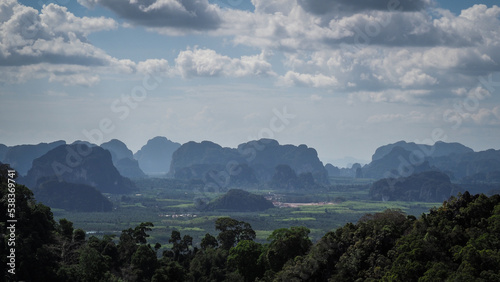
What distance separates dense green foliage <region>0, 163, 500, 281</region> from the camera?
3359 centimetres

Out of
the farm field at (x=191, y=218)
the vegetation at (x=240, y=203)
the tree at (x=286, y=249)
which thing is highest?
the tree at (x=286, y=249)

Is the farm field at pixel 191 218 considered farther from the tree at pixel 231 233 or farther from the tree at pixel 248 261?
the tree at pixel 248 261

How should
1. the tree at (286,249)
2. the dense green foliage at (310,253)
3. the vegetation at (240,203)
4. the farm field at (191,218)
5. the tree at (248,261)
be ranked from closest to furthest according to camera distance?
the dense green foliage at (310,253)
the tree at (286,249)
the tree at (248,261)
the farm field at (191,218)
the vegetation at (240,203)

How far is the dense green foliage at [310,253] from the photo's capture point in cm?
3359

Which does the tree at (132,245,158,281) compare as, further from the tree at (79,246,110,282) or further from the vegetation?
the vegetation

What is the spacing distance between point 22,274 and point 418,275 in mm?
29653

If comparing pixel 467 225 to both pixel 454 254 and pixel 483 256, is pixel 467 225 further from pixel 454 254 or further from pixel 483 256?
pixel 483 256

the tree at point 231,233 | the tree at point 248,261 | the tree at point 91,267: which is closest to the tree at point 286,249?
the tree at point 248,261

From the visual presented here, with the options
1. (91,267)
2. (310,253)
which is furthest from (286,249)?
(91,267)

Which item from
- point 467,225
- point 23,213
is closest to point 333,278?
point 467,225

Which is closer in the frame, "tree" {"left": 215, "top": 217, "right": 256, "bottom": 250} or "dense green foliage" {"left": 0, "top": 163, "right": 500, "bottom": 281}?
"dense green foliage" {"left": 0, "top": 163, "right": 500, "bottom": 281}

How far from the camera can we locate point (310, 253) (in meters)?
42.4

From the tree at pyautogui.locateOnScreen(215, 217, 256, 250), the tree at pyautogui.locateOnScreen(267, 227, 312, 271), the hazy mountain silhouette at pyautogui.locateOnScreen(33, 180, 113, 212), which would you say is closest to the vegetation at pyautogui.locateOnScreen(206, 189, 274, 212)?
the hazy mountain silhouette at pyautogui.locateOnScreen(33, 180, 113, 212)

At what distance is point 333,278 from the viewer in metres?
38.5
